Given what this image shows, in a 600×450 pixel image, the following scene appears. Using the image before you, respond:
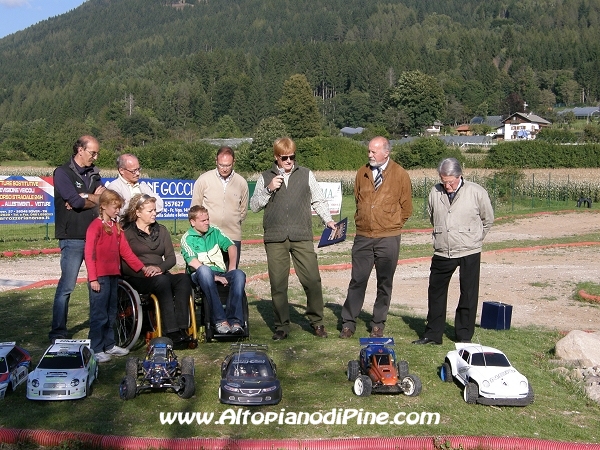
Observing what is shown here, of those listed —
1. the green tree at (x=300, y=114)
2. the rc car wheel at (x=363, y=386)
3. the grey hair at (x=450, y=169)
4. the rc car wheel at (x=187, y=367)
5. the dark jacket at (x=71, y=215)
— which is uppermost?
the green tree at (x=300, y=114)

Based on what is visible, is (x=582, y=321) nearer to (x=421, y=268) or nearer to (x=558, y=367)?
(x=558, y=367)

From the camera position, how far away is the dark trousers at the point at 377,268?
380 inches

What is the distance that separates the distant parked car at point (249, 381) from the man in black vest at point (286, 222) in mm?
2382

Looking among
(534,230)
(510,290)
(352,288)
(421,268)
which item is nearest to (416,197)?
(534,230)

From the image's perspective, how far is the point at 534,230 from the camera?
3206cm

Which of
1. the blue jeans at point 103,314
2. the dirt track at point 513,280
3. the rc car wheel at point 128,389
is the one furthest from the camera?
the dirt track at point 513,280

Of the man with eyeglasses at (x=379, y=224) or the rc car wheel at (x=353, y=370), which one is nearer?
the rc car wheel at (x=353, y=370)

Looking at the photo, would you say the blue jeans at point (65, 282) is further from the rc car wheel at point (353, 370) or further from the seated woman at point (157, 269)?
the rc car wheel at point (353, 370)

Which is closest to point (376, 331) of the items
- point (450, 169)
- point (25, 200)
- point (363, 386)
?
point (450, 169)

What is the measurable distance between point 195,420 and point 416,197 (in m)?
44.0

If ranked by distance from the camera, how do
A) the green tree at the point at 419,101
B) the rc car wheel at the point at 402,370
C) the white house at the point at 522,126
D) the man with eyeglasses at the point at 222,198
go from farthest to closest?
the green tree at the point at 419,101 → the white house at the point at 522,126 → the man with eyeglasses at the point at 222,198 → the rc car wheel at the point at 402,370

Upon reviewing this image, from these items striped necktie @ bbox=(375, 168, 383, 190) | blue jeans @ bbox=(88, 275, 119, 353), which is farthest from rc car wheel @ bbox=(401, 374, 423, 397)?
blue jeans @ bbox=(88, 275, 119, 353)

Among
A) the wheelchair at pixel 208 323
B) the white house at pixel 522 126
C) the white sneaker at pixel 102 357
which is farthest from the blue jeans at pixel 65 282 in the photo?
the white house at pixel 522 126

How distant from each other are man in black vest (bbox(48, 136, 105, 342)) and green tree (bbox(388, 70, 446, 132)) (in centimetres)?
15153
